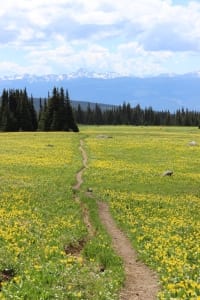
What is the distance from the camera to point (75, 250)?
17.6 metres

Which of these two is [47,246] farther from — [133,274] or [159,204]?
[159,204]

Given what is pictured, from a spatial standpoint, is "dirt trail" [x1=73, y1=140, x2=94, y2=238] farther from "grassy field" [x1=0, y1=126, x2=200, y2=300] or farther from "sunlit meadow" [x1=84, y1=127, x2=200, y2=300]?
"sunlit meadow" [x1=84, y1=127, x2=200, y2=300]

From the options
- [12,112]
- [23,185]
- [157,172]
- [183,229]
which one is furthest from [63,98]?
[183,229]

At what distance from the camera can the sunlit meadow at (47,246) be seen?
39.0ft

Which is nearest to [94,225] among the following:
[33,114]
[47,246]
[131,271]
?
[47,246]

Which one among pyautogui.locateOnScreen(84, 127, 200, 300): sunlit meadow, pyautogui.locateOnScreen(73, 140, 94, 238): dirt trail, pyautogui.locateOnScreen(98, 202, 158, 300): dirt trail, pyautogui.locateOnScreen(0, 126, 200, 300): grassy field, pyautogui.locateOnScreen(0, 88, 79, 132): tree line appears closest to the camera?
pyautogui.locateOnScreen(0, 126, 200, 300): grassy field

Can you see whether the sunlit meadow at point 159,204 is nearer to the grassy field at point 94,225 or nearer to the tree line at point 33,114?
the grassy field at point 94,225

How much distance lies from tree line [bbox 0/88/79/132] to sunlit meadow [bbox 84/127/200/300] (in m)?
57.5

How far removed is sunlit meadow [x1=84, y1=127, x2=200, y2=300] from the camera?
14.5m

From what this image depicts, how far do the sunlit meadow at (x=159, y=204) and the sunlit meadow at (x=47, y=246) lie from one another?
159 cm

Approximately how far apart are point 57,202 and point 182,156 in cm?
3237

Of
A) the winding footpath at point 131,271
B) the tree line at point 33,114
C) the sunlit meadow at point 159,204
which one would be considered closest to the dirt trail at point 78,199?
the winding footpath at point 131,271

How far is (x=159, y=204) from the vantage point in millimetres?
28281

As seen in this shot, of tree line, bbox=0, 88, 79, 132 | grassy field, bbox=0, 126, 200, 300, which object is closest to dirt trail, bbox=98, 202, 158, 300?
grassy field, bbox=0, 126, 200, 300
